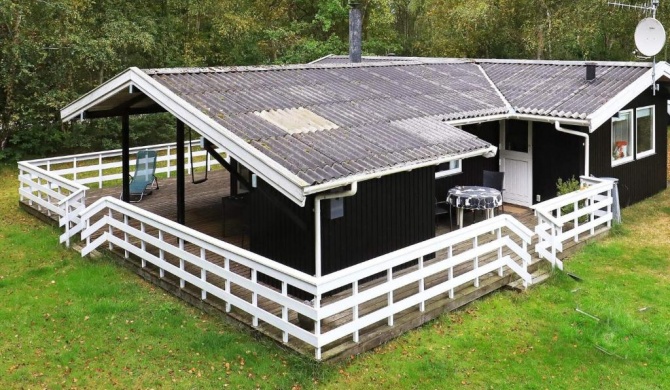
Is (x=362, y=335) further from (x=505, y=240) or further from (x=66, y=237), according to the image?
(x=66, y=237)

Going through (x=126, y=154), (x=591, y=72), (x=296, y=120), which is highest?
(x=591, y=72)

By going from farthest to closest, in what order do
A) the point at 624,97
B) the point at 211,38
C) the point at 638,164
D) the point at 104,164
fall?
1. the point at 211,38
2. the point at 104,164
3. the point at 638,164
4. the point at 624,97

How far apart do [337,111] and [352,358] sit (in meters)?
3.95

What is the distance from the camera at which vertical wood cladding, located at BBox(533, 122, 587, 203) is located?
12.4m

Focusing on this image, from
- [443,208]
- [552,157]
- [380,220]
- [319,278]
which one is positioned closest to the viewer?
[319,278]

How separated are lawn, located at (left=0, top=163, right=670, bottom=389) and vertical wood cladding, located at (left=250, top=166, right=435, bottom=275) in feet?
4.17

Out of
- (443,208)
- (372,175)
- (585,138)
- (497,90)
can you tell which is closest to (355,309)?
(372,175)

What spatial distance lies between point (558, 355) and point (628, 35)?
20.1 meters

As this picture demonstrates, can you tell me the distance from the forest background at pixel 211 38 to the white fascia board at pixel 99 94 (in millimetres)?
7724

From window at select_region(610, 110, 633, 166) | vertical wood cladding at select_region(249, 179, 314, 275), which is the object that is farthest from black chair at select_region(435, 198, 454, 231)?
window at select_region(610, 110, 633, 166)

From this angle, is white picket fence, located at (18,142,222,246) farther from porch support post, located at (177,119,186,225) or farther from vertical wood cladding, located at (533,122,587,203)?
vertical wood cladding, located at (533,122,587,203)

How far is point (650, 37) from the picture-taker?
12570 mm

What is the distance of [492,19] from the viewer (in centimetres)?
2542

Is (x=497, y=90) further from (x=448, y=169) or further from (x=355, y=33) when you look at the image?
(x=355, y=33)
